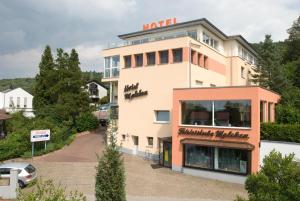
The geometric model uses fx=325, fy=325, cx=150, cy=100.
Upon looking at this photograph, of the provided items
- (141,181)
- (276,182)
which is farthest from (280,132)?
(276,182)

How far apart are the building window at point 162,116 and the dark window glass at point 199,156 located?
5352 mm

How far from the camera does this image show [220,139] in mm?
23844

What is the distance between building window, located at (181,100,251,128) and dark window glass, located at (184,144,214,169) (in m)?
1.92

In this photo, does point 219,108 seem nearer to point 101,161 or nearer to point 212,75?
point 212,75

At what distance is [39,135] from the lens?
3247 centimetres

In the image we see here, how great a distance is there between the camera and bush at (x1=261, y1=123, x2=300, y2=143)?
73.1ft

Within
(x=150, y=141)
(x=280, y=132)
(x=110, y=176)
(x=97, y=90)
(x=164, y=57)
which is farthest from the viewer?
(x=97, y=90)

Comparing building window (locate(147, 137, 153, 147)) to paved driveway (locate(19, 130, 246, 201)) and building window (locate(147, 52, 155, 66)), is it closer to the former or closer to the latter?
paved driveway (locate(19, 130, 246, 201))

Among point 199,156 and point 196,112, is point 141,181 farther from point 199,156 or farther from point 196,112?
point 196,112

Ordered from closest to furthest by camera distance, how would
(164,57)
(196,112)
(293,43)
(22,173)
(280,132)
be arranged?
1. (22,173)
2. (280,132)
3. (196,112)
4. (164,57)
5. (293,43)

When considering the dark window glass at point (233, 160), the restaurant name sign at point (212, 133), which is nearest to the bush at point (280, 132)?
the restaurant name sign at point (212, 133)

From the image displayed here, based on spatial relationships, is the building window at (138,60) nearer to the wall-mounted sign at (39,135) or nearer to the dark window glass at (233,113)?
the dark window glass at (233,113)

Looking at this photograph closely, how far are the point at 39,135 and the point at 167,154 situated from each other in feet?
44.2

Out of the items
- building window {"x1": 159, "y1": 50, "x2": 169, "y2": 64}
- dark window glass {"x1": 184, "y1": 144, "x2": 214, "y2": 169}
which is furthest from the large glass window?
dark window glass {"x1": 184, "y1": 144, "x2": 214, "y2": 169}
